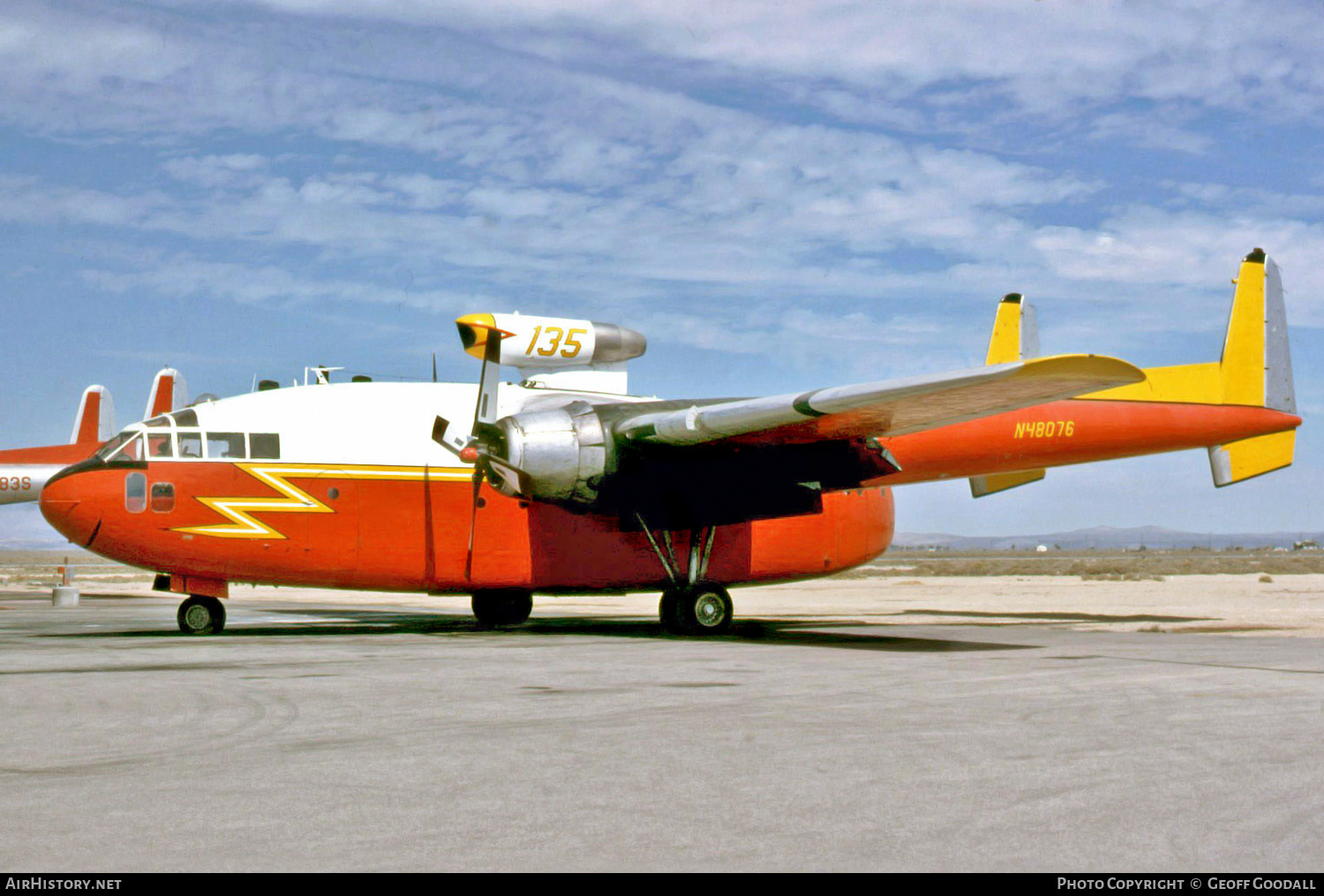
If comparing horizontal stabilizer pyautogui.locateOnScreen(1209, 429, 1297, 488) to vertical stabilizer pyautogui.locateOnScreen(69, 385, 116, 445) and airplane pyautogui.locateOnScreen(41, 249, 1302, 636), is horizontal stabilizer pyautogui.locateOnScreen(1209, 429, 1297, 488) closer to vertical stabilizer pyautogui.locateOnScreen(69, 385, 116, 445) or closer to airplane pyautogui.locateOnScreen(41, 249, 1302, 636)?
airplane pyautogui.locateOnScreen(41, 249, 1302, 636)

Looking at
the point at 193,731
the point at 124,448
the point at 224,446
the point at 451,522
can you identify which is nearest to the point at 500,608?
the point at 451,522

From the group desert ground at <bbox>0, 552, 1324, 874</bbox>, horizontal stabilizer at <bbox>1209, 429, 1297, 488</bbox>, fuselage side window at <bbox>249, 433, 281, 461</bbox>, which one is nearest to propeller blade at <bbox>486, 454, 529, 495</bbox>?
desert ground at <bbox>0, 552, 1324, 874</bbox>

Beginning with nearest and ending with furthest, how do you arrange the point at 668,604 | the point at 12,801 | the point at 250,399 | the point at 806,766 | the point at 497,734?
the point at 12,801
the point at 806,766
the point at 497,734
the point at 250,399
the point at 668,604

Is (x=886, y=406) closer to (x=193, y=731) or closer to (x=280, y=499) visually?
(x=280, y=499)

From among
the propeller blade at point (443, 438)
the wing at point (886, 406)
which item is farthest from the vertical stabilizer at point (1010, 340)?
the propeller blade at point (443, 438)

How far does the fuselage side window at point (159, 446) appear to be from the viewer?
19734mm

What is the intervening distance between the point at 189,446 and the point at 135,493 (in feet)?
3.77

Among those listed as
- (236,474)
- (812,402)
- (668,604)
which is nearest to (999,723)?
(812,402)

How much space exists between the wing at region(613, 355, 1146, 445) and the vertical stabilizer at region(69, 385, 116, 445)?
4618 centimetres

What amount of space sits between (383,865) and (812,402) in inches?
498

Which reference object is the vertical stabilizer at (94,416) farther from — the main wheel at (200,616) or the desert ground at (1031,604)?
the main wheel at (200,616)

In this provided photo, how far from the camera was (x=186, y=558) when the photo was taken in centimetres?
1967

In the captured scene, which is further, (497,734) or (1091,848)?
(497,734)
